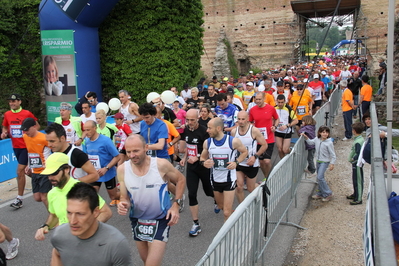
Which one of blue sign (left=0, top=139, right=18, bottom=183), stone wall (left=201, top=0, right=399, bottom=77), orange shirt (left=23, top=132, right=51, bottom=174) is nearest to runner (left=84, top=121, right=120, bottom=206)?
orange shirt (left=23, top=132, right=51, bottom=174)

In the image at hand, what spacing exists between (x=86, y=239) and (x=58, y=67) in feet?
36.9

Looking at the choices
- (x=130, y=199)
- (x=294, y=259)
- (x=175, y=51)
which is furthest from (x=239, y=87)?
(x=130, y=199)

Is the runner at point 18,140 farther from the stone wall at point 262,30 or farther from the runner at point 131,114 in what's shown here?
the stone wall at point 262,30

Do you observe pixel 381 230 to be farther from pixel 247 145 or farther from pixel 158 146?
pixel 158 146

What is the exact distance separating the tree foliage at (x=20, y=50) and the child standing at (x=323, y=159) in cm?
1174

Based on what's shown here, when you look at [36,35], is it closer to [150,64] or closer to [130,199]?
[150,64]

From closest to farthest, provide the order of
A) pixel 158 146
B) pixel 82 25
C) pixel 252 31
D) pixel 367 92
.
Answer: pixel 158 146 < pixel 367 92 < pixel 82 25 < pixel 252 31

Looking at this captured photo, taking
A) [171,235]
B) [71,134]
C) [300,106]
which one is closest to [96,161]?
[171,235]

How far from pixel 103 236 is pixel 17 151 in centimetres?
540

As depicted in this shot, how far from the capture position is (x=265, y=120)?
793 centimetres

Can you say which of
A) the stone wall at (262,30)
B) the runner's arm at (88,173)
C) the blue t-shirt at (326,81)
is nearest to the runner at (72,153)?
the runner's arm at (88,173)

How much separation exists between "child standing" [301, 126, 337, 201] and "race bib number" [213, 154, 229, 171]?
2518 mm

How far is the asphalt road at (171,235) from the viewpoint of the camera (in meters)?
5.20

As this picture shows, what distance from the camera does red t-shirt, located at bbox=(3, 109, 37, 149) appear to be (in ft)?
23.9
